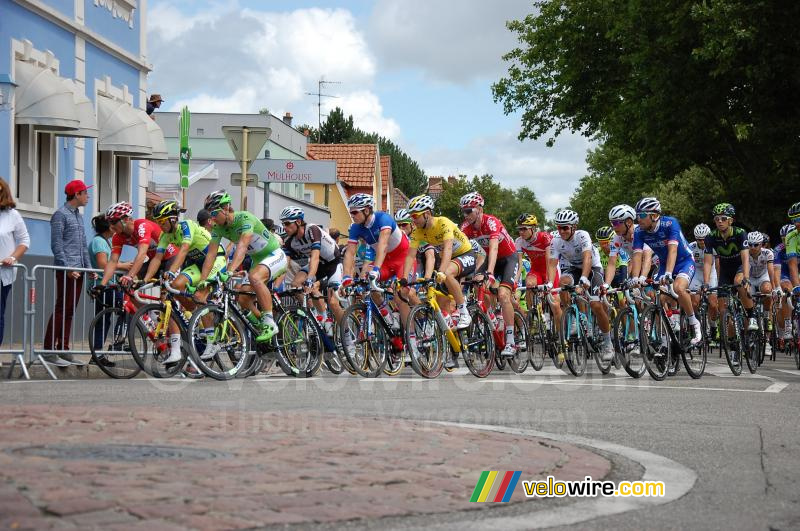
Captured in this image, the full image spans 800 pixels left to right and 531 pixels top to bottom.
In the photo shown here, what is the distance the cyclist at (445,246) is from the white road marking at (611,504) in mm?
6173

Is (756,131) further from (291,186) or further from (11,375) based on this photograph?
(291,186)

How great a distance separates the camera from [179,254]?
Answer: 13.1 m

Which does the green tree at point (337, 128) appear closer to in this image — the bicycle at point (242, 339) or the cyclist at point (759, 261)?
the cyclist at point (759, 261)

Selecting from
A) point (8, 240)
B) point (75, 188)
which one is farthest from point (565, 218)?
point (8, 240)

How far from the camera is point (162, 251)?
45.0ft

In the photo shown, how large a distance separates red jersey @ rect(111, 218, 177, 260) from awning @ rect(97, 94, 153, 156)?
830cm

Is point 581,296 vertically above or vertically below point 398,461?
above

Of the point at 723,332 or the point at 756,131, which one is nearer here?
the point at 723,332

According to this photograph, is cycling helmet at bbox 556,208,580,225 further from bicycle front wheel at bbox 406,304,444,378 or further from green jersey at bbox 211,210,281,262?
green jersey at bbox 211,210,281,262

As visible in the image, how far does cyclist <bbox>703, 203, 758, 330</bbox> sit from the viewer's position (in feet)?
53.4

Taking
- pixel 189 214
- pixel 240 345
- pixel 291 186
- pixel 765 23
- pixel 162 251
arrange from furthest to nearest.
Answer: pixel 291 186 → pixel 189 214 → pixel 765 23 → pixel 162 251 → pixel 240 345

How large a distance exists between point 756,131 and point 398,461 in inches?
987

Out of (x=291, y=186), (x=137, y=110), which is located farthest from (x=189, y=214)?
(x=137, y=110)

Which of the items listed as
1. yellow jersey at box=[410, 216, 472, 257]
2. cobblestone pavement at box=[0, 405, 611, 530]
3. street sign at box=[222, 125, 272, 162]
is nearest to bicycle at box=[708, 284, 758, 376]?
yellow jersey at box=[410, 216, 472, 257]
